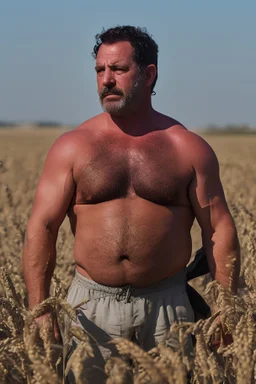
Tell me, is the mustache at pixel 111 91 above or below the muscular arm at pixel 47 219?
above

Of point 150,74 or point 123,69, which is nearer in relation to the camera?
point 123,69

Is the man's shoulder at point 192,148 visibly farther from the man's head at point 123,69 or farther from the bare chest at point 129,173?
the man's head at point 123,69

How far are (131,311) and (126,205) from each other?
50 centimetres

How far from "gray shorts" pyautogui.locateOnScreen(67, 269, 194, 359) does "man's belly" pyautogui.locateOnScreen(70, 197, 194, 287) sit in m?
0.05

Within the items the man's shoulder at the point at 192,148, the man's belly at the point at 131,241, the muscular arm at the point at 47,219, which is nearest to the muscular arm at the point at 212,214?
the man's shoulder at the point at 192,148

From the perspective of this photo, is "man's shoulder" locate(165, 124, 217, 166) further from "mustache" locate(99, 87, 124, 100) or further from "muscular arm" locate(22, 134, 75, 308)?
"muscular arm" locate(22, 134, 75, 308)

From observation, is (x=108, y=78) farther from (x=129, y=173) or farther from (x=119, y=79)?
(x=129, y=173)

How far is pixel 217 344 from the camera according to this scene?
3848 millimetres

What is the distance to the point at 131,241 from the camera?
12.5 ft

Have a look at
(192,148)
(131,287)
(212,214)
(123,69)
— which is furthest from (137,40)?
(131,287)

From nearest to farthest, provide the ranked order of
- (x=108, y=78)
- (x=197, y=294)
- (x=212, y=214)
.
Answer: (x=108, y=78), (x=212, y=214), (x=197, y=294)

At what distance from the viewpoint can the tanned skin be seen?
3.78m

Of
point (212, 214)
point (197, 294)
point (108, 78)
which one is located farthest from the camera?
point (197, 294)

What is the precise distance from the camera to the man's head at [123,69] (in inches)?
149
